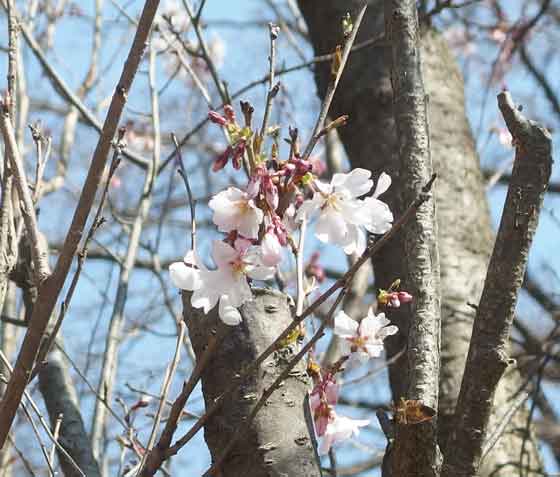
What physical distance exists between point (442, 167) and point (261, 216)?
1347 millimetres

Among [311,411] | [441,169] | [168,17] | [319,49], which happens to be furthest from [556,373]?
[311,411]

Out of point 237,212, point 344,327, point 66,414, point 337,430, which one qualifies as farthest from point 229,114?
point 66,414

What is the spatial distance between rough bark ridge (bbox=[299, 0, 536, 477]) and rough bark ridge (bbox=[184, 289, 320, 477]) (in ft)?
2.56

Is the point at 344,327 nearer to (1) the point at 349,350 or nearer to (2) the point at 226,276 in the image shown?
(1) the point at 349,350

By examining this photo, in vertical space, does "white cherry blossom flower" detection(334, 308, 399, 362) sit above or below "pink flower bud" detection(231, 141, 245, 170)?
below

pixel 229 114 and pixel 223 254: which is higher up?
pixel 229 114

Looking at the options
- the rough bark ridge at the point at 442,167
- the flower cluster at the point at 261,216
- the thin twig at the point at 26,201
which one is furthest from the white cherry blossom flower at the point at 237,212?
the rough bark ridge at the point at 442,167

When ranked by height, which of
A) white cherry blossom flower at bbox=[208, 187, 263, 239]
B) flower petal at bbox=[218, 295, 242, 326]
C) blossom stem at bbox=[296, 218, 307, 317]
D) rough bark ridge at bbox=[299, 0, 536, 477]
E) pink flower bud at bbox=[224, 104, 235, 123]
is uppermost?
rough bark ridge at bbox=[299, 0, 536, 477]

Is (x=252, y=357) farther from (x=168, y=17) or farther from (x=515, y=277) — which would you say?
(x=168, y=17)

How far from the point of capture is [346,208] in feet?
3.75

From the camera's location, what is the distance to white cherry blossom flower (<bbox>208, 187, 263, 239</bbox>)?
1.05 meters

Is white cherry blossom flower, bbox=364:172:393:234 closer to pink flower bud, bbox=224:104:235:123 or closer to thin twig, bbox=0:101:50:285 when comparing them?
pink flower bud, bbox=224:104:235:123

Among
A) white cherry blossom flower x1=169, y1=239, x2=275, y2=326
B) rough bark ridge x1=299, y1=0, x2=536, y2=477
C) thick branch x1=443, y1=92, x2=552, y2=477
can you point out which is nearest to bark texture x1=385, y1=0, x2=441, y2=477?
thick branch x1=443, y1=92, x2=552, y2=477

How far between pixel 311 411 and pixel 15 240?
59cm
